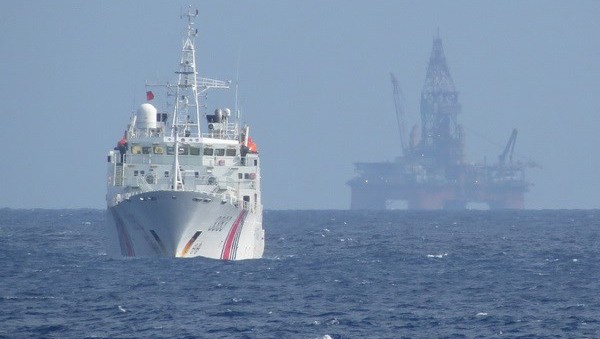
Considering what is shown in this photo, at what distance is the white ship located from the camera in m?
73.9

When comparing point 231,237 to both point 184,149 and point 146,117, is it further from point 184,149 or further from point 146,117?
point 146,117

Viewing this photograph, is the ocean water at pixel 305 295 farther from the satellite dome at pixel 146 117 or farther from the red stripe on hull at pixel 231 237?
the satellite dome at pixel 146 117

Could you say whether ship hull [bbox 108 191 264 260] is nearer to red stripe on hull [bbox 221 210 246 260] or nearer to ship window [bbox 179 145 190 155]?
red stripe on hull [bbox 221 210 246 260]

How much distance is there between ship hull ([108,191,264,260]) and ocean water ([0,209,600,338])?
1091 mm

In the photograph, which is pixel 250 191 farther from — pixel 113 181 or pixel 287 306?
pixel 287 306

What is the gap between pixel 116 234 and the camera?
259ft

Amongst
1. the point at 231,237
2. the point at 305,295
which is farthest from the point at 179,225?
the point at 305,295

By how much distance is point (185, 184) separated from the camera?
3063 inches

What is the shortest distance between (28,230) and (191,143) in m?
64.0

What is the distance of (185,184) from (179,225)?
14.5 feet

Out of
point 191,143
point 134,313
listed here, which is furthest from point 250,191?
point 134,313

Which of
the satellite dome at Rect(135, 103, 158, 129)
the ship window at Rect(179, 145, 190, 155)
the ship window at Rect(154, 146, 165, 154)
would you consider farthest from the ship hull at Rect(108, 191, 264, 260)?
the satellite dome at Rect(135, 103, 158, 129)

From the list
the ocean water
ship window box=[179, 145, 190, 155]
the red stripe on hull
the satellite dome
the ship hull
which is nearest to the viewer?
the ocean water

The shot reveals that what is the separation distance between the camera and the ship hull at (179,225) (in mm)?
73250
